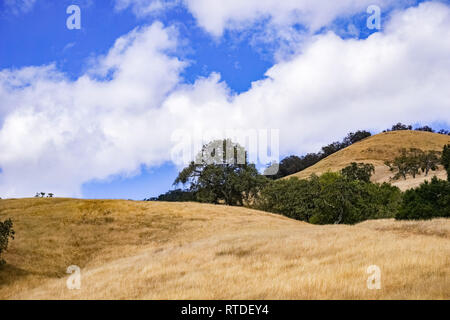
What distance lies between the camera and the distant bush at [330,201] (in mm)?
49750

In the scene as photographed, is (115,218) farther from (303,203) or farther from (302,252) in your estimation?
(303,203)

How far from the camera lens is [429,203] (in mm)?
28891

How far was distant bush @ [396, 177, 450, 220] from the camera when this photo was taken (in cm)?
2816

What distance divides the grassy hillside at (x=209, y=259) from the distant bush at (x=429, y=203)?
3.99 m

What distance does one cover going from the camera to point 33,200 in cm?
4250

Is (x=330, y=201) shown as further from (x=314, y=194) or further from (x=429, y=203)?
(x=429, y=203)

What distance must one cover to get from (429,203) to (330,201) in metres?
20.9

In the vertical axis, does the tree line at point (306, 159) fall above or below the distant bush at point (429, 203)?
above
